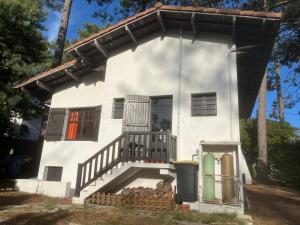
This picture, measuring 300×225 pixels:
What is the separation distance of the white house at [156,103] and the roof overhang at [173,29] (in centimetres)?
4

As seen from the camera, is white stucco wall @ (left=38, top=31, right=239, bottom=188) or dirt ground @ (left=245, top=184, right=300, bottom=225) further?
white stucco wall @ (left=38, top=31, right=239, bottom=188)

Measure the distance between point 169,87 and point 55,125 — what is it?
6100 mm

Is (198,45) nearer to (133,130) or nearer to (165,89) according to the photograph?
(165,89)

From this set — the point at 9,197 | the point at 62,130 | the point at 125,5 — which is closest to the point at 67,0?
the point at 125,5

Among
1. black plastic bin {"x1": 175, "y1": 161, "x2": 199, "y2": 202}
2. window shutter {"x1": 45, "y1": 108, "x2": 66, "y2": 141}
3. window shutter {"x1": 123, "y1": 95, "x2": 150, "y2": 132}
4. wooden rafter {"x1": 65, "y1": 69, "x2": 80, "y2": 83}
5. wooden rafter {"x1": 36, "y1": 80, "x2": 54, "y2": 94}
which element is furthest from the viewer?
wooden rafter {"x1": 36, "y1": 80, "x2": 54, "y2": 94}

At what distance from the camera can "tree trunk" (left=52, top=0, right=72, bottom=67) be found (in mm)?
14762

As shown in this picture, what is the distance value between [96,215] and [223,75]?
6597 mm

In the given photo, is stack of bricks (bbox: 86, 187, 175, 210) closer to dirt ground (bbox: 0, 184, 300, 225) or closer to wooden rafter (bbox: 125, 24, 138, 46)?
dirt ground (bbox: 0, 184, 300, 225)

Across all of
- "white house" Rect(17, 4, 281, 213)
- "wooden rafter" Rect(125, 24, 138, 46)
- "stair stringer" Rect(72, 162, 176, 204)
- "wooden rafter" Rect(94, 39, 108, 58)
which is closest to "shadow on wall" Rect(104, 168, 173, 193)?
"white house" Rect(17, 4, 281, 213)

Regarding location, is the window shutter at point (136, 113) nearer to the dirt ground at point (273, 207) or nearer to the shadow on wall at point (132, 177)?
the shadow on wall at point (132, 177)

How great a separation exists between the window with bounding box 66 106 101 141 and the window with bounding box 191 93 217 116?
4.44 m

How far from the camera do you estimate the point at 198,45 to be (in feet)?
32.9

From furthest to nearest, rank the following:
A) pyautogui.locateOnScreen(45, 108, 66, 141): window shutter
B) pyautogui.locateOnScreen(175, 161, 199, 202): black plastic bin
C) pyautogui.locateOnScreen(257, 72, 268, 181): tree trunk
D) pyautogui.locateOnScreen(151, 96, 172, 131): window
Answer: pyautogui.locateOnScreen(257, 72, 268, 181): tree trunk
pyautogui.locateOnScreen(45, 108, 66, 141): window shutter
pyautogui.locateOnScreen(151, 96, 172, 131): window
pyautogui.locateOnScreen(175, 161, 199, 202): black plastic bin

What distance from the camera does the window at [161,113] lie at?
32.5 feet
